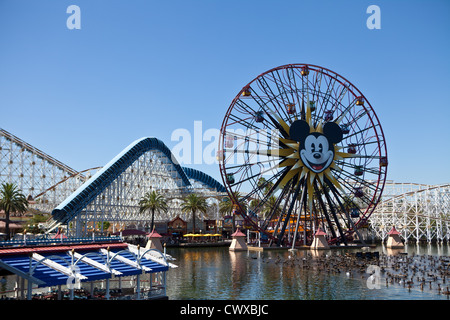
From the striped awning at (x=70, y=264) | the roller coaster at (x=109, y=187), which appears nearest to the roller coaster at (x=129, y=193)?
the roller coaster at (x=109, y=187)

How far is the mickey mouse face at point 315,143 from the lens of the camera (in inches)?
2682

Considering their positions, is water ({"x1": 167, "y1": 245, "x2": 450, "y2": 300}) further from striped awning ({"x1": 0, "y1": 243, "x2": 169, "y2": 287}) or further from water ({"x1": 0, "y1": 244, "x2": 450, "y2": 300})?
striped awning ({"x1": 0, "y1": 243, "x2": 169, "y2": 287})

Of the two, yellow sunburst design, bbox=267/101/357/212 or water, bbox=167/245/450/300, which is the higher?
yellow sunburst design, bbox=267/101/357/212

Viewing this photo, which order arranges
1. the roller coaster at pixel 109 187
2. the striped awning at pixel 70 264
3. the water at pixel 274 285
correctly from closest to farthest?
the striped awning at pixel 70 264, the water at pixel 274 285, the roller coaster at pixel 109 187

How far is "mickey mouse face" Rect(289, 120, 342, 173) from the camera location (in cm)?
6812

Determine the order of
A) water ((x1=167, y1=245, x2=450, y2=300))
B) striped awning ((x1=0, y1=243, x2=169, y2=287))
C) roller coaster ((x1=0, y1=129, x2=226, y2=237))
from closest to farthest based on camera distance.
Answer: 1. striped awning ((x1=0, y1=243, x2=169, y2=287))
2. water ((x1=167, y1=245, x2=450, y2=300))
3. roller coaster ((x1=0, y1=129, x2=226, y2=237))

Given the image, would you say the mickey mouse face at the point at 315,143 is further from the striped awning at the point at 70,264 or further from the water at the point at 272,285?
the striped awning at the point at 70,264

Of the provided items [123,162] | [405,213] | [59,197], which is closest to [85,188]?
[123,162]

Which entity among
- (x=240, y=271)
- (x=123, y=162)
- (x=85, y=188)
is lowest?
(x=240, y=271)

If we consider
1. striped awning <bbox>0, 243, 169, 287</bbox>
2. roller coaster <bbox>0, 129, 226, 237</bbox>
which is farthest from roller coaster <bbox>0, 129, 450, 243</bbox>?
striped awning <bbox>0, 243, 169, 287</bbox>

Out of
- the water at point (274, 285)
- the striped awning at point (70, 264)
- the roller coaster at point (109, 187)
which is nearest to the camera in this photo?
the striped awning at point (70, 264)
